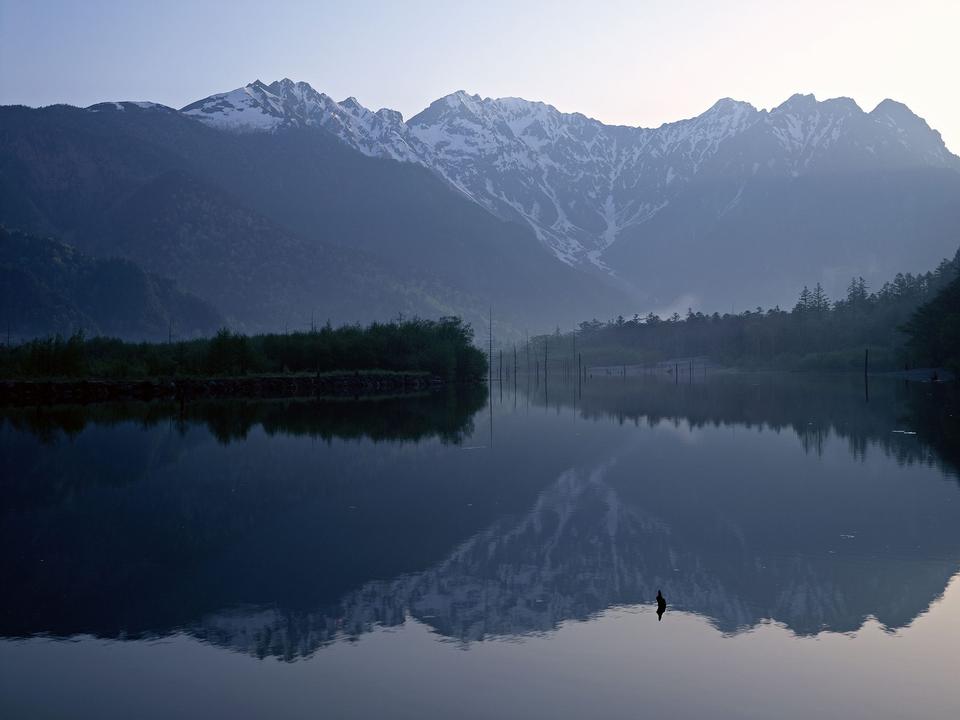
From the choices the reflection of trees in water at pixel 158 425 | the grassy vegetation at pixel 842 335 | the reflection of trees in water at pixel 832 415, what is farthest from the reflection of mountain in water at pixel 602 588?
the grassy vegetation at pixel 842 335

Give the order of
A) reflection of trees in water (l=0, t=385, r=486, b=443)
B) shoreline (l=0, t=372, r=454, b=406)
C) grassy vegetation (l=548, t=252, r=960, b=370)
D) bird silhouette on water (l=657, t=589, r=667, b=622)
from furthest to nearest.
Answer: grassy vegetation (l=548, t=252, r=960, b=370) < shoreline (l=0, t=372, r=454, b=406) < reflection of trees in water (l=0, t=385, r=486, b=443) < bird silhouette on water (l=657, t=589, r=667, b=622)

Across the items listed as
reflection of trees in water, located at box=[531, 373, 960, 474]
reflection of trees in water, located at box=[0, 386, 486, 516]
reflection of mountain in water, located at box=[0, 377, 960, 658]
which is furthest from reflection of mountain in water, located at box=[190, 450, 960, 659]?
reflection of trees in water, located at box=[531, 373, 960, 474]

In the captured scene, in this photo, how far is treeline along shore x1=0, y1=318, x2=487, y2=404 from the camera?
61.0 m

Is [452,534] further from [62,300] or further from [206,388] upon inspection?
[62,300]

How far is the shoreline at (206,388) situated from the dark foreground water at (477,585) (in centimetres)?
3072

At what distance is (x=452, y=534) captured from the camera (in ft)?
56.3

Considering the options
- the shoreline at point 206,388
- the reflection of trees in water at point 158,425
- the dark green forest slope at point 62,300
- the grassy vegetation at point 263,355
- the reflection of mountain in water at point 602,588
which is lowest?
the reflection of mountain in water at point 602,588

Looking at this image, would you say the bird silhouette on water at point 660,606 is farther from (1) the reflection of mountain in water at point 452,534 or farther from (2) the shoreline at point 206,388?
(2) the shoreline at point 206,388

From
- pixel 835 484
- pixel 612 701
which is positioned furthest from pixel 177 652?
pixel 835 484

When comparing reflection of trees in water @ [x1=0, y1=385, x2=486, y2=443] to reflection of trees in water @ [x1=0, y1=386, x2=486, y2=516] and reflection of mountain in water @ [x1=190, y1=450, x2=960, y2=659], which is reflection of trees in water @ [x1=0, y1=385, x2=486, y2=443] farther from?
reflection of mountain in water @ [x1=190, y1=450, x2=960, y2=659]

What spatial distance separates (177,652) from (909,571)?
34.0ft

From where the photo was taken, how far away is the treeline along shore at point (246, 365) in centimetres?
6097

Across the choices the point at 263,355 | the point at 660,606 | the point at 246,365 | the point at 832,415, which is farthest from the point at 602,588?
the point at 263,355

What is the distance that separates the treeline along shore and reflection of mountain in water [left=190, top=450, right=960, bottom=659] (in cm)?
4685
